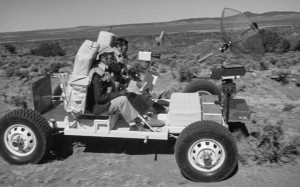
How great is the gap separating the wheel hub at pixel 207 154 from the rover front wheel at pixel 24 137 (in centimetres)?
234

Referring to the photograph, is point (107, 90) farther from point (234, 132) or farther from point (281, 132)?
point (281, 132)

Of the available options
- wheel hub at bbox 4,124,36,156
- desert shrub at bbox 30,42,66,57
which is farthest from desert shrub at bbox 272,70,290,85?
desert shrub at bbox 30,42,66,57

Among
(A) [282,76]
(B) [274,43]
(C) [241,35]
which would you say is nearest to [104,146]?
(C) [241,35]

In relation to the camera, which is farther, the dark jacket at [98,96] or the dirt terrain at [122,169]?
the dark jacket at [98,96]

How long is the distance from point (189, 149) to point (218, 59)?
12762mm

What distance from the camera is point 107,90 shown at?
6379mm

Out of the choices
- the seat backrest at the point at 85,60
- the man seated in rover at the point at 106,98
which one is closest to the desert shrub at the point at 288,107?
the man seated in rover at the point at 106,98

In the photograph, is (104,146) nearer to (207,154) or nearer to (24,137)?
(24,137)

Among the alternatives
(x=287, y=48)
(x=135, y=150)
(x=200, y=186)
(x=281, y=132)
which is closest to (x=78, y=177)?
(x=135, y=150)

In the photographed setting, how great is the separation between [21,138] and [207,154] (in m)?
2.96

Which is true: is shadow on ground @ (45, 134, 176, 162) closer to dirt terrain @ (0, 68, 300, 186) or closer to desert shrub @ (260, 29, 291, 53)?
dirt terrain @ (0, 68, 300, 186)

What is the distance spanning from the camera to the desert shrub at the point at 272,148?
612cm

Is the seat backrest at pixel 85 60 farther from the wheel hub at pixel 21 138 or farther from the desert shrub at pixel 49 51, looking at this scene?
the desert shrub at pixel 49 51

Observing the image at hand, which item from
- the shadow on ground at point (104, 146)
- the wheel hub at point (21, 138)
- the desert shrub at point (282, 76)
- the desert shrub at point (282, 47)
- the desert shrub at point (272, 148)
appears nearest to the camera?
the wheel hub at point (21, 138)
